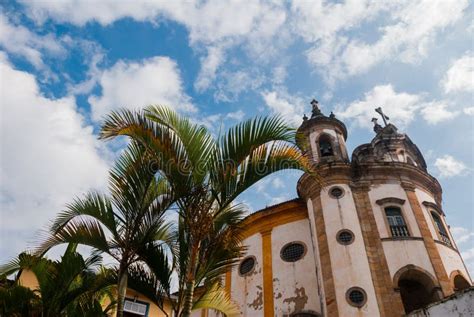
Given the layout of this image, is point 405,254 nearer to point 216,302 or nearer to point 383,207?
point 383,207

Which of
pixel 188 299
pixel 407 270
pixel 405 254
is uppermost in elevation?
pixel 405 254

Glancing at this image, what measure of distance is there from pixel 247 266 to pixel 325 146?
7.84 metres

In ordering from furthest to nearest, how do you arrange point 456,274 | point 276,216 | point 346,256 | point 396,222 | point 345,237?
1. point 276,216
2. point 396,222
3. point 345,237
4. point 456,274
5. point 346,256

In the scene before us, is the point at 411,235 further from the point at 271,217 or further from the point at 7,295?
the point at 7,295

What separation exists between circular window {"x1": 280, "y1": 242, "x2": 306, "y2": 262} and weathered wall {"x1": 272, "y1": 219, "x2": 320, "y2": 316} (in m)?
0.16

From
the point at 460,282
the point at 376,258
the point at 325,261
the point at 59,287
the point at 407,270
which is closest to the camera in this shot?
the point at 59,287

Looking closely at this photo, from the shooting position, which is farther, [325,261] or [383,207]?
[383,207]

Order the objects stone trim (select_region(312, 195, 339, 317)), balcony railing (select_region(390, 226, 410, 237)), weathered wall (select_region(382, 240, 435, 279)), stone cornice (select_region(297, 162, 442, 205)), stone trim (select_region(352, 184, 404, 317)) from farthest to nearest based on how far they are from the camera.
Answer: stone cornice (select_region(297, 162, 442, 205))
balcony railing (select_region(390, 226, 410, 237))
weathered wall (select_region(382, 240, 435, 279))
stone trim (select_region(312, 195, 339, 317))
stone trim (select_region(352, 184, 404, 317))

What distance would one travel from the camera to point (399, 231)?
16.7 metres

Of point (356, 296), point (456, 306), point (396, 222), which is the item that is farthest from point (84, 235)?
point (396, 222)

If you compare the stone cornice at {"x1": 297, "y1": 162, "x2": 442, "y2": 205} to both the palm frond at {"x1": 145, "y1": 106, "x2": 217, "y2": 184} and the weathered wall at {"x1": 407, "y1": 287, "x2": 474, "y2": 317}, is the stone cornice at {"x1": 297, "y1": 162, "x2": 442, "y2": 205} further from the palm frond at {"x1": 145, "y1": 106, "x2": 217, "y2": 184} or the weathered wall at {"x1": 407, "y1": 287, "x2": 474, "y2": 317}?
the palm frond at {"x1": 145, "y1": 106, "x2": 217, "y2": 184}

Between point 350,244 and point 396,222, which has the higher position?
point 396,222

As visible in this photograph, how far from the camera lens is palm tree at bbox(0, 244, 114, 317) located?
6191 mm

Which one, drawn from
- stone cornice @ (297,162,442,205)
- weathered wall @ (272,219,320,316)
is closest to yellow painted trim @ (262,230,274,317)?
weathered wall @ (272,219,320,316)
